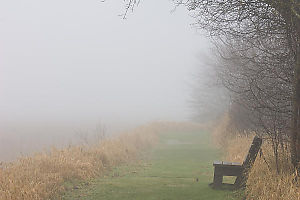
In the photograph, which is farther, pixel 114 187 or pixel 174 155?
pixel 174 155

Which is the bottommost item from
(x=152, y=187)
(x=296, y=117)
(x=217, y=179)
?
(x=152, y=187)

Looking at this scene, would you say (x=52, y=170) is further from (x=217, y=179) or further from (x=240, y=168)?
(x=240, y=168)

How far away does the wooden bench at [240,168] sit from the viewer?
6344 mm

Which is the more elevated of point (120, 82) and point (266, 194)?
point (120, 82)

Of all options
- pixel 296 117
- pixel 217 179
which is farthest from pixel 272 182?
pixel 217 179

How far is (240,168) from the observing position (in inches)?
257

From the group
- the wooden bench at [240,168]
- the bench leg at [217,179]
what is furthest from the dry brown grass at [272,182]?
the bench leg at [217,179]

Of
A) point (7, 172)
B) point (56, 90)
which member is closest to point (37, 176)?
point (7, 172)

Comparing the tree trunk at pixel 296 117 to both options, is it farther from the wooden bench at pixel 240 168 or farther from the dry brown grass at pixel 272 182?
the wooden bench at pixel 240 168

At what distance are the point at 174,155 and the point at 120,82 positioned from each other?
139m

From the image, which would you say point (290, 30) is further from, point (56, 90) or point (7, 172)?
point (56, 90)

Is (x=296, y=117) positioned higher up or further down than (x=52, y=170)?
higher up

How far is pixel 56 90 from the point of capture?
4409 inches

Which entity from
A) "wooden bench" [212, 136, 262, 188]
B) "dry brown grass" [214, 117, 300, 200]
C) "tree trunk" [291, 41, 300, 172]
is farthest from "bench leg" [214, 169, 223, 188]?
"tree trunk" [291, 41, 300, 172]
